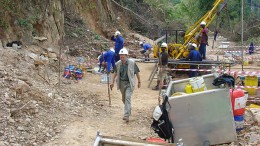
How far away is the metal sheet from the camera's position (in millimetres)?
5988

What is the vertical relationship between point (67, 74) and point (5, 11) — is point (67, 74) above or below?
below

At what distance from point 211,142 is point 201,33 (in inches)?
384

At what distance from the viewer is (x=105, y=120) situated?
8.51 m

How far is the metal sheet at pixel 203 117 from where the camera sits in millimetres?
5988

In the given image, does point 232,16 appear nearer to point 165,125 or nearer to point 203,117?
point 203,117

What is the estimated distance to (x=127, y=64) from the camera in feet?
26.8

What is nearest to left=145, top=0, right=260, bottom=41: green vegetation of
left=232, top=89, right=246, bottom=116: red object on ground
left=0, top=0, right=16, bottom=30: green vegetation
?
left=0, top=0, right=16, bottom=30: green vegetation

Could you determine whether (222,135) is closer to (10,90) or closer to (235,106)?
(235,106)

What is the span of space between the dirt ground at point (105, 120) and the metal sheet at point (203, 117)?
1.49 metres

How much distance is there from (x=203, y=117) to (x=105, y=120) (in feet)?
9.97

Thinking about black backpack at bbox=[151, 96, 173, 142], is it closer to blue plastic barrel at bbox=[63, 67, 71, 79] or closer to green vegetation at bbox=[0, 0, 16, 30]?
blue plastic barrel at bbox=[63, 67, 71, 79]

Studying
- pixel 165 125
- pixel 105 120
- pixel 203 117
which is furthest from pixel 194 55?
pixel 165 125

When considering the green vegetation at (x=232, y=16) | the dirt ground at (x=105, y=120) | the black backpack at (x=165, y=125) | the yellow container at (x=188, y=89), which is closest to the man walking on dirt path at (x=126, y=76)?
the dirt ground at (x=105, y=120)

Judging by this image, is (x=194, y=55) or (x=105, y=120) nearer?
(x=105, y=120)
